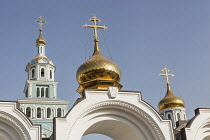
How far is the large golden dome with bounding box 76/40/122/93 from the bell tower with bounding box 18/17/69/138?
18.1 meters

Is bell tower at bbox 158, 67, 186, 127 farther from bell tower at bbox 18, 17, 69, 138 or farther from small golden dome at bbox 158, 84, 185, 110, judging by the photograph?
bell tower at bbox 18, 17, 69, 138

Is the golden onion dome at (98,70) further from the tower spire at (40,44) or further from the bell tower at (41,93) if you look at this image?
the tower spire at (40,44)

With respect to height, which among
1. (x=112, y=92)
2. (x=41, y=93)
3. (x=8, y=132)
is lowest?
(x=8, y=132)

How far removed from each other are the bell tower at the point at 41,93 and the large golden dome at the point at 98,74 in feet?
59.3

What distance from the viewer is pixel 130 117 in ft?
44.1

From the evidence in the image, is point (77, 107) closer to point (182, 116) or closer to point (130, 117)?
point (130, 117)

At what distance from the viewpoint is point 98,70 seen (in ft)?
51.9

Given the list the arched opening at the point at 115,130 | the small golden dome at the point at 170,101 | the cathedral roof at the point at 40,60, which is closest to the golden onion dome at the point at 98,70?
the arched opening at the point at 115,130

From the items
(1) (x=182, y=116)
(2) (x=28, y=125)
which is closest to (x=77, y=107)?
(2) (x=28, y=125)

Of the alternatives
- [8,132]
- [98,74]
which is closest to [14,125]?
[8,132]

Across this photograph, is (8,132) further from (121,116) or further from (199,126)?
(199,126)

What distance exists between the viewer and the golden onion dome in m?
15.8

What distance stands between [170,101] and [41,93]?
14823 millimetres

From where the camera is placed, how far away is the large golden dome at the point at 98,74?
51.1 feet
